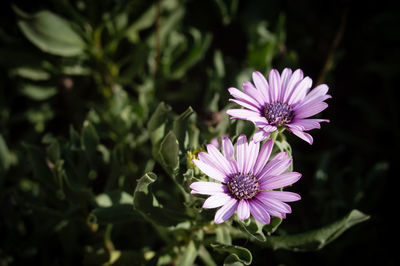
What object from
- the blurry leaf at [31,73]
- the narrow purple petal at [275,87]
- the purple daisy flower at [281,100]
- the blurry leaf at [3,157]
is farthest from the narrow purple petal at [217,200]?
the blurry leaf at [31,73]

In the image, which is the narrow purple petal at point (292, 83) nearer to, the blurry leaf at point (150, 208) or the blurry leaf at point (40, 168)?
the blurry leaf at point (150, 208)

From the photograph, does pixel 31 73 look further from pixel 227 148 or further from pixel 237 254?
pixel 237 254

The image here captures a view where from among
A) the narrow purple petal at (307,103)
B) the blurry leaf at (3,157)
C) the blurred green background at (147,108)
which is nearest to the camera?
the narrow purple petal at (307,103)

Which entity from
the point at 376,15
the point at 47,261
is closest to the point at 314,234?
the point at 47,261

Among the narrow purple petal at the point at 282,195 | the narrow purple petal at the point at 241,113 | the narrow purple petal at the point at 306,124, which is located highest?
the narrow purple petal at the point at 241,113

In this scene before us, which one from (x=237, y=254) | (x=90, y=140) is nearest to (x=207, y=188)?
(x=237, y=254)

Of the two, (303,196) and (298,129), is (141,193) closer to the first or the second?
(298,129)
